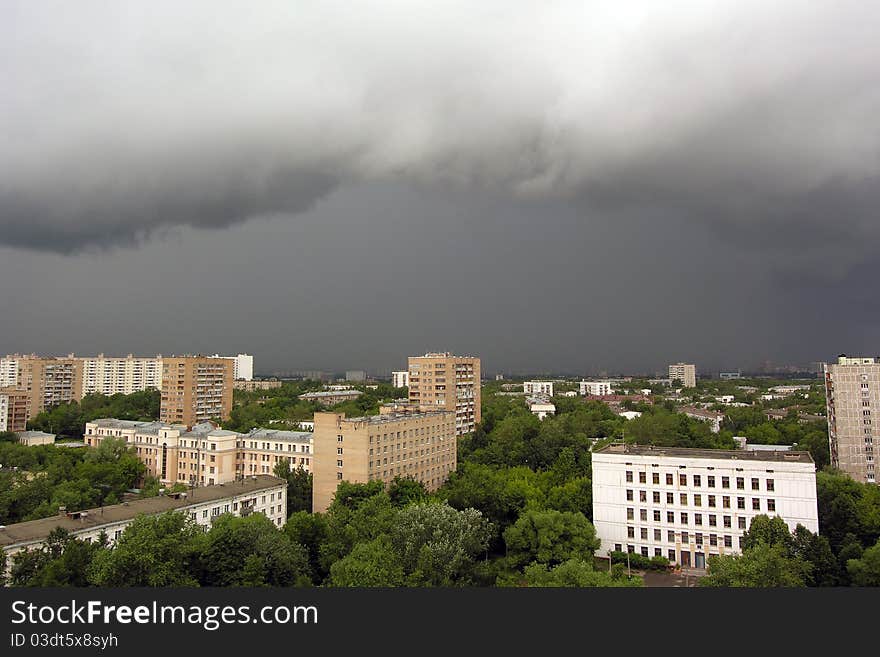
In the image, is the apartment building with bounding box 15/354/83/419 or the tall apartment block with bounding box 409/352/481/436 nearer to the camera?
the tall apartment block with bounding box 409/352/481/436

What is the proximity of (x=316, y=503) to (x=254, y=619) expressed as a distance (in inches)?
941

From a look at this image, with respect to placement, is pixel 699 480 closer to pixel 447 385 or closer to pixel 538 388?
pixel 447 385

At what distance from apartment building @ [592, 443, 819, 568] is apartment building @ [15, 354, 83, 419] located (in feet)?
270

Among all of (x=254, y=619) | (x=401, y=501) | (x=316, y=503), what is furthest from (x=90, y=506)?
(x=254, y=619)

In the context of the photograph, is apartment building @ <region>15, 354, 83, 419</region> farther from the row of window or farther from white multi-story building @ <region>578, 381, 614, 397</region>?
white multi-story building @ <region>578, 381, 614, 397</region>

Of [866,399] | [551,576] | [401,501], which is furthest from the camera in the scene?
[866,399]

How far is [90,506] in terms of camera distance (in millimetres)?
33688

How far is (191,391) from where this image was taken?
216ft

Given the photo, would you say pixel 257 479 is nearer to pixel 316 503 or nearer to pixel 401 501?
pixel 316 503

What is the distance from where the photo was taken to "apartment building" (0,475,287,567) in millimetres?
22077

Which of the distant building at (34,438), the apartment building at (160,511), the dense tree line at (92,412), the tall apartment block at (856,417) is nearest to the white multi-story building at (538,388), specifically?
the dense tree line at (92,412)

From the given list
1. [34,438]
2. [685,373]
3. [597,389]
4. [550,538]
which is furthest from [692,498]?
[685,373]

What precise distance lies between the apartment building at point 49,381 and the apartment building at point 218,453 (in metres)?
47.5

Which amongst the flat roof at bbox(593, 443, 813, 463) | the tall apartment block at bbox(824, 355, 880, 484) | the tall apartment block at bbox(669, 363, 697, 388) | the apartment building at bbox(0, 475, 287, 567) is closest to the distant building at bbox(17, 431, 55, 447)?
the apartment building at bbox(0, 475, 287, 567)
